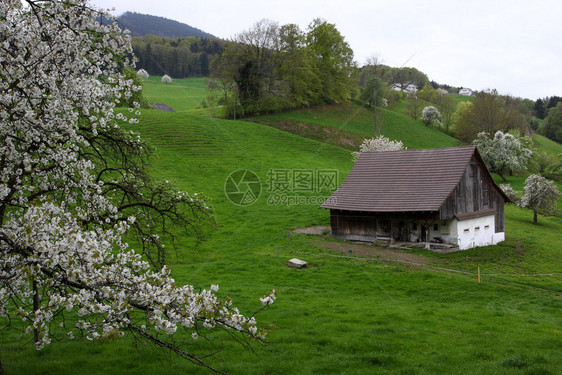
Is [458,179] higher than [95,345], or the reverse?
[458,179]

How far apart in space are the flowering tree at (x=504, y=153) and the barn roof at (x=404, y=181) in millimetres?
35786

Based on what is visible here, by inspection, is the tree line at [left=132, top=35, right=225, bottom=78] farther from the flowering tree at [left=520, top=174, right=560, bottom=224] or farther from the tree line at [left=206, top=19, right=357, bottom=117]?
the flowering tree at [left=520, top=174, right=560, bottom=224]

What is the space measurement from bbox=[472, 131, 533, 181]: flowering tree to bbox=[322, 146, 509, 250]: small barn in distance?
107 feet

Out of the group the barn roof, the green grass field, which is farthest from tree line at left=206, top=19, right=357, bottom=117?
the barn roof

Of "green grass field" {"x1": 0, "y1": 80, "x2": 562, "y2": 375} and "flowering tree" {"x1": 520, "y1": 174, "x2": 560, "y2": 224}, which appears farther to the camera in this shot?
"flowering tree" {"x1": 520, "y1": 174, "x2": 560, "y2": 224}

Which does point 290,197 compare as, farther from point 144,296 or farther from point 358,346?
point 144,296

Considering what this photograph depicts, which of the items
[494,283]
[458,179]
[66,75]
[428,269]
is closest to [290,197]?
[458,179]

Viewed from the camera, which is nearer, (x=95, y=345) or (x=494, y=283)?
(x=95, y=345)

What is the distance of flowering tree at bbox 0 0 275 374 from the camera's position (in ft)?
21.1

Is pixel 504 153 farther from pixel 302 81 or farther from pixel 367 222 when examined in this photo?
pixel 367 222

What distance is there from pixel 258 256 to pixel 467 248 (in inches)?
561

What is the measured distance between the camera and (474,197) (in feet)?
100

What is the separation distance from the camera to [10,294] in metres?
7.45

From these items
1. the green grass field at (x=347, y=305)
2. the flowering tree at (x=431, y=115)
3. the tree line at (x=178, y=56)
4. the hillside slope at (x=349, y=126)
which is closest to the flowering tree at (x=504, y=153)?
the hillside slope at (x=349, y=126)
